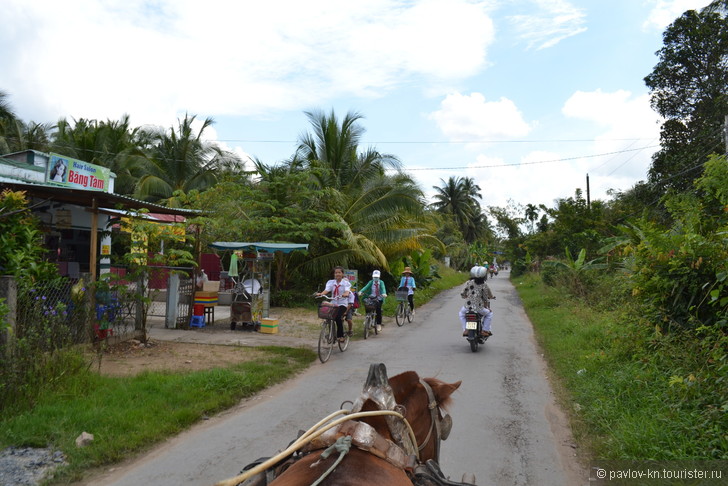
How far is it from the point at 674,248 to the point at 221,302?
13.9 metres

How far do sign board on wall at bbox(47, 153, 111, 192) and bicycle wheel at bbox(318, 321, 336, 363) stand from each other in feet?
20.3

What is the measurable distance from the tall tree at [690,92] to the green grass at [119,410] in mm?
20829

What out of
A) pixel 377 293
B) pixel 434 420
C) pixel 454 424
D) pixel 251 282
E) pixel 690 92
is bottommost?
pixel 454 424

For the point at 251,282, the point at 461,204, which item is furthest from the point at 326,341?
the point at 461,204

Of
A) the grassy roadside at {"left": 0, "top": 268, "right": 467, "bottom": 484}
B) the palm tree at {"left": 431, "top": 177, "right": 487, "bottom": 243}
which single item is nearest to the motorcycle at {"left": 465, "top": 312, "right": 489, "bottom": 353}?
the grassy roadside at {"left": 0, "top": 268, "right": 467, "bottom": 484}

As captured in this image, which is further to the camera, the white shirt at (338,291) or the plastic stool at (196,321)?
the plastic stool at (196,321)

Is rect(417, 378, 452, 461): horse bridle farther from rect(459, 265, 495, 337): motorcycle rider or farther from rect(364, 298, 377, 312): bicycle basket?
rect(364, 298, 377, 312): bicycle basket

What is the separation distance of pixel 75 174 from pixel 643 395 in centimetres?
1251

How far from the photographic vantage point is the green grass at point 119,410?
4270 millimetres

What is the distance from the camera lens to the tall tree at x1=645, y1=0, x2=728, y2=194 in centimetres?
2064

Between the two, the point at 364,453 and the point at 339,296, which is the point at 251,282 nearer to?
the point at 339,296

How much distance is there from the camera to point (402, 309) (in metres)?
13.8

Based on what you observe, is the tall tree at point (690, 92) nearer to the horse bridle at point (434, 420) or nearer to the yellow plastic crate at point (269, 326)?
the yellow plastic crate at point (269, 326)

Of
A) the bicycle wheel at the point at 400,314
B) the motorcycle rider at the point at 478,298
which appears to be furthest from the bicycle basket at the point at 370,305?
the motorcycle rider at the point at 478,298
